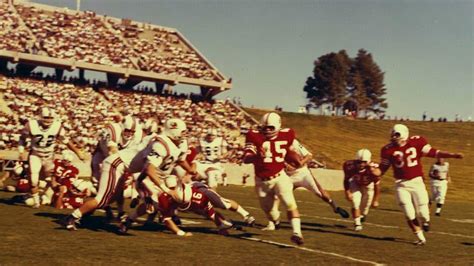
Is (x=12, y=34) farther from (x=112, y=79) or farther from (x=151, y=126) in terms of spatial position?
(x=151, y=126)

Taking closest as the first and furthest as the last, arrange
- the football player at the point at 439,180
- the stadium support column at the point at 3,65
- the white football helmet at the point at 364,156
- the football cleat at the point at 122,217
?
the football cleat at the point at 122,217, the white football helmet at the point at 364,156, the football player at the point at 439,180, the stadium support column at the point at 3,65

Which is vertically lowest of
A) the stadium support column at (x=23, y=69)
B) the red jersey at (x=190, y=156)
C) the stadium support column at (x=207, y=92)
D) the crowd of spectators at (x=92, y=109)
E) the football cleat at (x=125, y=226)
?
the football cleat at (x=125, y=226)

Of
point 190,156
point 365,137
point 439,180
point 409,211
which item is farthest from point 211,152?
point 365,137

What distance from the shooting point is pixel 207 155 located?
16.6 metres

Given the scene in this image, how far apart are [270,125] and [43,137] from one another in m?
Answer: 5.69

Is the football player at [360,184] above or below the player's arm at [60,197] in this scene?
above

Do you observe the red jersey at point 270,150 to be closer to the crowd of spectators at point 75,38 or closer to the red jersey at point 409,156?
the red jersey at point 409,156

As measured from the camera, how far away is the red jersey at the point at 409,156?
36.3 ft

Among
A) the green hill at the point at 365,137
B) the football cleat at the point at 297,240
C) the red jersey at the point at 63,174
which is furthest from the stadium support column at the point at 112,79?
the football cleat at the point at 297,240

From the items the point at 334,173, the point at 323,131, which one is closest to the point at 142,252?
the point at 334,173

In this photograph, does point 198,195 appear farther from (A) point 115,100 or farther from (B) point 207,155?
(A) point 115,100

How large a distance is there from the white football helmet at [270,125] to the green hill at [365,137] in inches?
1411

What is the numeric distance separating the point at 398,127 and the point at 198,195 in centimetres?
365

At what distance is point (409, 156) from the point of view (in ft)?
36.4
